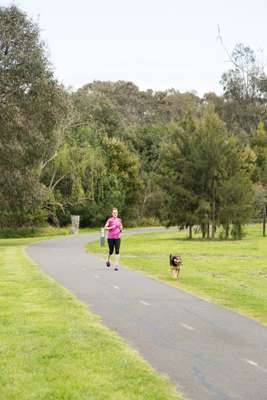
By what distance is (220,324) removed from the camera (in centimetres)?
1054

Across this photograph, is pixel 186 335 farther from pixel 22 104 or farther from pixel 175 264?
pixel 22 104

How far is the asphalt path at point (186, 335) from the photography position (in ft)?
22.5

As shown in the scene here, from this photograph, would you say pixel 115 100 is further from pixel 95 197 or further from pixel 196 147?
pixel 196 147

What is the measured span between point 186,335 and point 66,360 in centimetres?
258

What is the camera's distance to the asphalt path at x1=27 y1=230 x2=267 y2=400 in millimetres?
6848

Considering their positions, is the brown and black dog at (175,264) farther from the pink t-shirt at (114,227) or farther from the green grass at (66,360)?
the green grass at (66,360)

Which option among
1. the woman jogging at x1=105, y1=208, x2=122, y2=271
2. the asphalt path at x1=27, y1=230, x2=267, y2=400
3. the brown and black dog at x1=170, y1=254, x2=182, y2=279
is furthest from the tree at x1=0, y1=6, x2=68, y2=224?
the asphalt path at x1=27, y1=230, x2=267, y2=400

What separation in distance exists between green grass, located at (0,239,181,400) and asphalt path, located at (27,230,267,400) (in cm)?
30

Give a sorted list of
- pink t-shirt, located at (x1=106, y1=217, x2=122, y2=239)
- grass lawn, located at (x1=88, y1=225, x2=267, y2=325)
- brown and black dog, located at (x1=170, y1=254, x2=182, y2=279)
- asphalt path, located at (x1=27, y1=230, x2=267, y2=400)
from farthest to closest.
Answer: pink t-shirt, located at (x1=106, y1=217, x2=122, y2=239) < brown and black dog, located at (x1=170, y1=254, x2=182, y2=279) < grass lawn, located at (x1=88, y1=225, x2=267, y2=325) < asphalt path, located at (x1=27, y1=230, x2=267, y2=400)

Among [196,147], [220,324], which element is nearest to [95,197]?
[196,147]

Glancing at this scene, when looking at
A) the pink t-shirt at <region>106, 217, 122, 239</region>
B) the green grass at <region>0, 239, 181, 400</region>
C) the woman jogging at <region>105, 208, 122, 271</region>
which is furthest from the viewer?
the pink t-shirt at <region>106, 217, 122, 239</region>

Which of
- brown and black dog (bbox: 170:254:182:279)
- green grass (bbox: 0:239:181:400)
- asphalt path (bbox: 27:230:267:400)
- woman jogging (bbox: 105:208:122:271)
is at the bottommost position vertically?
asphalt path (bbox: 27:230:267:400)

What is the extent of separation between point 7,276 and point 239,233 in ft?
98.4

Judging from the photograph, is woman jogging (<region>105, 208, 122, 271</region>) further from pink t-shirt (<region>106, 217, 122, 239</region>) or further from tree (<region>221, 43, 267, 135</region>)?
tree (<region>221, 43, 267, 135</region>)
